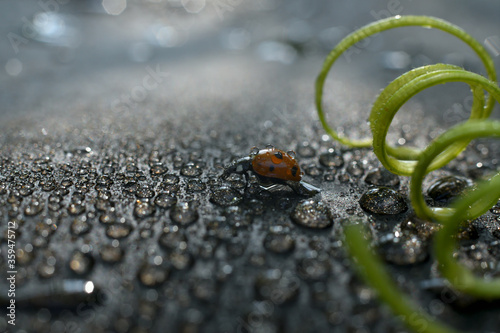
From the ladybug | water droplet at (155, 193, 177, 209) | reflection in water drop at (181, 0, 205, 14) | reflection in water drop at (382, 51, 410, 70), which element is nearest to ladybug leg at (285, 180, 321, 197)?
the ladybug

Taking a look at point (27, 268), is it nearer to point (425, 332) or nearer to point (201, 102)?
point (425, 332)

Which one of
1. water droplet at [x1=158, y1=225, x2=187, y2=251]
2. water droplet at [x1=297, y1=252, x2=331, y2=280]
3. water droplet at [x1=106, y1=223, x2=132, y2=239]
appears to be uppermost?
water droplet at [x1=106, y1=223, x2=132, y2=239]

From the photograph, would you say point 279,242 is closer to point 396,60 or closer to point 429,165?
point 429,165

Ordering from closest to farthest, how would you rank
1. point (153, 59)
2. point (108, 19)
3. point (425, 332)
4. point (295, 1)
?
point (425, 332), point (153, 59), point (108, 19), point (295, 1)

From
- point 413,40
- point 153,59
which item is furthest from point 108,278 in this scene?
point 413,40

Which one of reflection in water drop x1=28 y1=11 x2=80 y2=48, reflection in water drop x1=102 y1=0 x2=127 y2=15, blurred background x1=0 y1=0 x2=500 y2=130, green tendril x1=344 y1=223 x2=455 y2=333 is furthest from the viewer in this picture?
reflection in water drop x1=102 y1=0 x2=127 y2=15

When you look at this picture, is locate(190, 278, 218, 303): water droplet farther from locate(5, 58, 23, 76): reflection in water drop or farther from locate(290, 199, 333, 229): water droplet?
locate(5, 58, 23, 76): reflection in water drop
